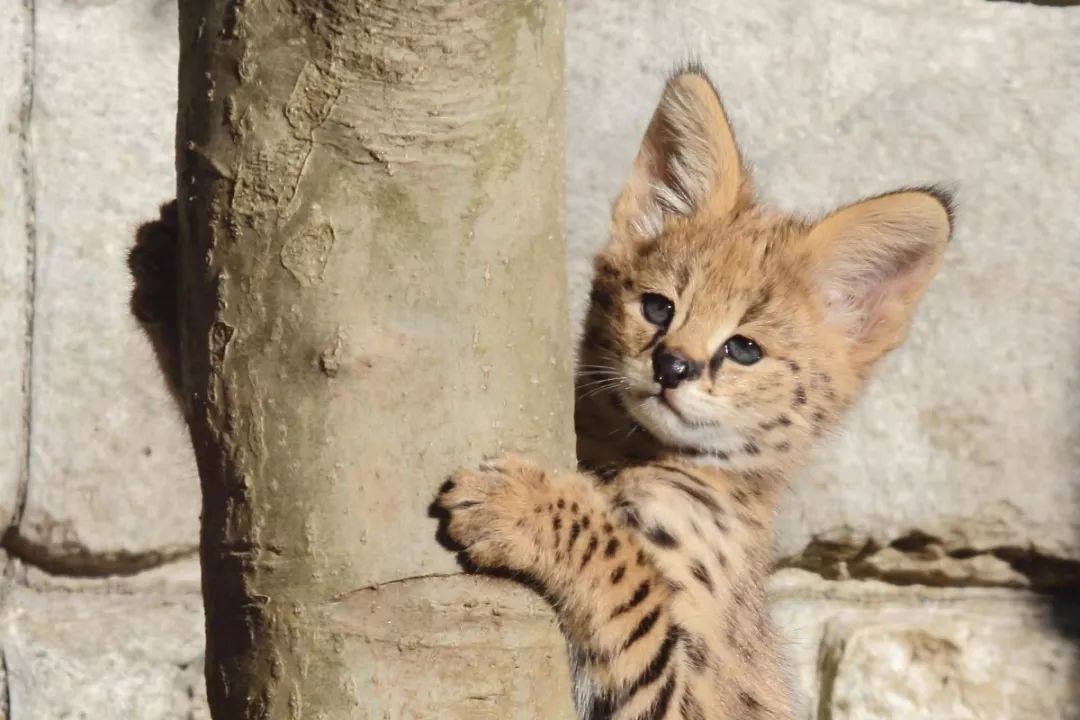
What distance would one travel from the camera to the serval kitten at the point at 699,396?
1763 millimetres

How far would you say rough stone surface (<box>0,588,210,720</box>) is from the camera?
2.55 metres

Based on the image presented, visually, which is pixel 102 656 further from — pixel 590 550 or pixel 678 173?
pixel 678 173

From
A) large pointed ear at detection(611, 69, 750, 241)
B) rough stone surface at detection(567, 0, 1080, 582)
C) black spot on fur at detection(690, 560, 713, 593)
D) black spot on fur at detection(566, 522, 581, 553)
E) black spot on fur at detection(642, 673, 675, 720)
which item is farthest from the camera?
rough stone surface at detection(567, 0, 1080, 582)

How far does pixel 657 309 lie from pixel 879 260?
413 millimetres

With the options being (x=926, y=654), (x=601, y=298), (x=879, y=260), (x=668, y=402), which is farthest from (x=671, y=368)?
(x=926, y=654)

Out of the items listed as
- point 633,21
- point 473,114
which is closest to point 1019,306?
point 633,21

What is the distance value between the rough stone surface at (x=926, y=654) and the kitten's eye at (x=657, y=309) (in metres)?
0.87

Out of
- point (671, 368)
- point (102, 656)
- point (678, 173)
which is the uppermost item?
point (678, 173)

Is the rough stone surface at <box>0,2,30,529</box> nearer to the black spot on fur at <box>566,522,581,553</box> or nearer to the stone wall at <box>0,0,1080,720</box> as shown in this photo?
the stone wall at <box>0,0,1080,720</box>

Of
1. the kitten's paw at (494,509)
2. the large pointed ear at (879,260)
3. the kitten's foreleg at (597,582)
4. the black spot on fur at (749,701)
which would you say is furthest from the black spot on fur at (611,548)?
the large pointed ear at (879,260)

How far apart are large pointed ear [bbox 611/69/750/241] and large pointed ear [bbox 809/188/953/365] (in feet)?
0.68

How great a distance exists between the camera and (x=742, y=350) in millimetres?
2178

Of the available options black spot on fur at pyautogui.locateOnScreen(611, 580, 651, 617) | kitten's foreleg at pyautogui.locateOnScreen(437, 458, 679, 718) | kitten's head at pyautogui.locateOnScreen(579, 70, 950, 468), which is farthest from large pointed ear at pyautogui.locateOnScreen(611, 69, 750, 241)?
black spot on fur at pyautogui.locateOnScreen(611, 580, 651, 617)

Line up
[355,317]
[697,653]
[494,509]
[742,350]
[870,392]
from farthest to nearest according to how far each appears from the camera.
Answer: [870,392]
[742,350]
[697,653]
[494,509]
[355,317]
